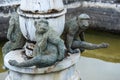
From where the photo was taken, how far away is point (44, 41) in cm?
238

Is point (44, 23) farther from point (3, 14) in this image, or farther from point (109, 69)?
point (3, 14)

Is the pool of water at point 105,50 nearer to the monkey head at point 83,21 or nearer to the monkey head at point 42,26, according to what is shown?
the monkey head at point 83,21

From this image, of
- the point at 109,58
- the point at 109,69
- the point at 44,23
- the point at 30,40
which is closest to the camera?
the point at 44,23

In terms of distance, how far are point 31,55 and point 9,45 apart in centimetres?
30

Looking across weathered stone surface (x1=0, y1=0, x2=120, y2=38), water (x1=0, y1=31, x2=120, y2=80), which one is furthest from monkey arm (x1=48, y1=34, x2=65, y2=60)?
weathered stone surface (x1=0, y1=0, x2=120, y2=38)

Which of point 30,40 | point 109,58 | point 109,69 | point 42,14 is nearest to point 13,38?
point 30,40

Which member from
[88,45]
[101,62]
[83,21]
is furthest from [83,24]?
[101,62]

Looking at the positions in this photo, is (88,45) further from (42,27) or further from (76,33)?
(42,27)

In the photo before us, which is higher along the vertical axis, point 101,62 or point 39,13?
point 39,13

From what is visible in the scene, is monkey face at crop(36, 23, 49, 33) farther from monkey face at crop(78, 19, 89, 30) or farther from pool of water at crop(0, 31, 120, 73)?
pool of water at crop(0, 31, 120, 73)

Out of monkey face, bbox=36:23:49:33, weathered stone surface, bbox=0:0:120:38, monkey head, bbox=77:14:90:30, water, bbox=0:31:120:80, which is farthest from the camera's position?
weathered stone surface, bbox=0:0:120:38

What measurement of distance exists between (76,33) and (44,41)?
458 millimetres

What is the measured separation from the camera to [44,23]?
236 cm

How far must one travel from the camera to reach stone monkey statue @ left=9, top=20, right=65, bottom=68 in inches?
92.8
